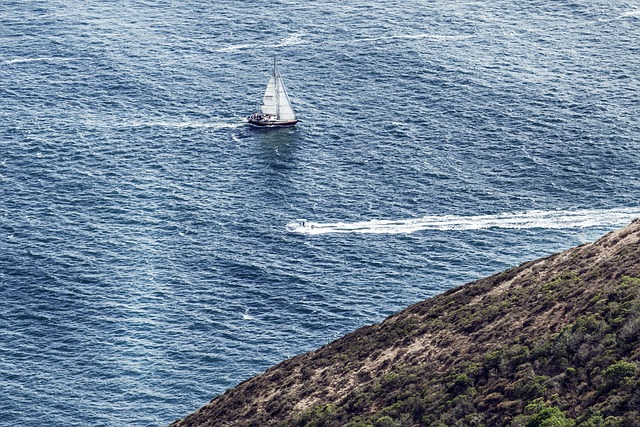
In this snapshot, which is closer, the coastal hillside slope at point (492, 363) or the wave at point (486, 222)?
the coastal hillside slope at point (492, 363)

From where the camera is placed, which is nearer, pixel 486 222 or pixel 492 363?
pixel 492 363

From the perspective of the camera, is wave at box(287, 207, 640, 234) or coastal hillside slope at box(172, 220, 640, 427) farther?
wave at box(287, 207, 640, 234)

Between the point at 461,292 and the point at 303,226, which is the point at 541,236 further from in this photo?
the point at 461,292

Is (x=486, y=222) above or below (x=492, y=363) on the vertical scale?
below

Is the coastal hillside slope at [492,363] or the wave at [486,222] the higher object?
the coastal hillside slope at [492,363]

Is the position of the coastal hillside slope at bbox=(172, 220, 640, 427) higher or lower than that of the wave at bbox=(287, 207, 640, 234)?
higher
